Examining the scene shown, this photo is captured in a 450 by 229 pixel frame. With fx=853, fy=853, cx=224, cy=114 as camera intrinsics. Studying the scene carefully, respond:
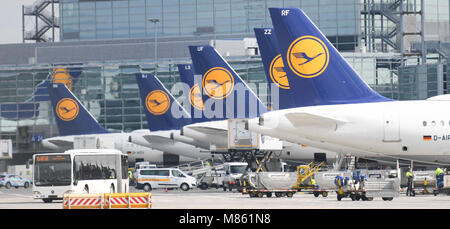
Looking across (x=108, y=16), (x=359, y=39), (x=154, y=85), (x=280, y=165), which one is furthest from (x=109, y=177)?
(x=108, y=16)

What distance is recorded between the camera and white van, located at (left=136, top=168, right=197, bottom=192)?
65.6 m

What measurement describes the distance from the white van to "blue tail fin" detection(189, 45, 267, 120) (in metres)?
9.87

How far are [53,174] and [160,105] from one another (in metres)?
33.4

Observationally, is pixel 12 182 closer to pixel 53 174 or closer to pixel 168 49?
pixel 53 174

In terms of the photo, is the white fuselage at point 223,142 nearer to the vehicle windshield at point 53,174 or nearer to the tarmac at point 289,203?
the tarmac at point 289,203

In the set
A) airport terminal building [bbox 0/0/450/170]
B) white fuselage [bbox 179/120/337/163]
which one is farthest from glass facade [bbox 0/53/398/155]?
white fuselage [bbox 179/120/337/163]

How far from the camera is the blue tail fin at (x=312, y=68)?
3769 centimetres

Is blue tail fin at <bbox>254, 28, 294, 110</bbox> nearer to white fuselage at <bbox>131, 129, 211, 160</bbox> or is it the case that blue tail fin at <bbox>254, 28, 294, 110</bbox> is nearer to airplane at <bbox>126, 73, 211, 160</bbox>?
airplane at <bbox>126, 73, 211, 160</bbox>

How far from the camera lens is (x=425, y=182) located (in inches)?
1859

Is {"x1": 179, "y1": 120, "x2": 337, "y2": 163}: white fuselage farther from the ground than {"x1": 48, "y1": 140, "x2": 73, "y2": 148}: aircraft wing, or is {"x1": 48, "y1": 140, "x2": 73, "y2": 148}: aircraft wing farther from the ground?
{"x1": 179, "y1": 120, "x2": 337, "y2": 163}: white fuselage

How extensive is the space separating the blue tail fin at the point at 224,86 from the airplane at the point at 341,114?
62.2 feet

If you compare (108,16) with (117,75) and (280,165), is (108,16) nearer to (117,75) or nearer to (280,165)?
(117,75)

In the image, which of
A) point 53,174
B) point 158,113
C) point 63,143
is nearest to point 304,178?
point 53,174
